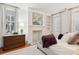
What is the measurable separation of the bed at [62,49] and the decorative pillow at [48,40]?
6 cm

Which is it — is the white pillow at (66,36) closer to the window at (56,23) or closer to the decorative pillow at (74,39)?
the decorative pillow at (74,39)

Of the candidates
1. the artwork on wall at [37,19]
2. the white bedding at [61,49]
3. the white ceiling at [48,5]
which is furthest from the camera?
the artwork on wall at [37,19]

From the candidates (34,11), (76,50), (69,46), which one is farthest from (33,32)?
(76,50)

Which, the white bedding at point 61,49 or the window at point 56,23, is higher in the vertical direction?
the window at point 56,23

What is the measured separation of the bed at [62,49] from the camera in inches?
73.5

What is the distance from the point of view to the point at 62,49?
6.40 ft

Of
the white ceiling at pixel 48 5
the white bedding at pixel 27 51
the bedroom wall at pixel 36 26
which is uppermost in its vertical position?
the white ceiling at pixel 48 5

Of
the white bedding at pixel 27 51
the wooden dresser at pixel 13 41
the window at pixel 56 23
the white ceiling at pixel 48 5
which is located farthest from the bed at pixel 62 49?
Answer: the white ceiling at pixel 48 5

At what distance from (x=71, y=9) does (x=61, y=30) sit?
0.46 metres

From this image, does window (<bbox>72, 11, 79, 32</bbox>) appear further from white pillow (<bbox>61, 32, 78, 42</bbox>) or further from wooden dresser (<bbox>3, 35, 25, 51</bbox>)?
wooden dresser (<bbox>3, 35, 25, 51</bbox>)

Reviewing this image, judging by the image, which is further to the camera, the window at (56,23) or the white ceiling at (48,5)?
the window at (56,23)

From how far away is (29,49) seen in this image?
6.64ft

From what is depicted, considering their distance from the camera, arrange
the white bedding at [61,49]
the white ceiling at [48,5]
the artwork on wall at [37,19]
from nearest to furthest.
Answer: the white bedding at [61,49], the white ceiling at [48,5], the artwork on wall at [37,19]

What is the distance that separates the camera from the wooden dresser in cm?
203
